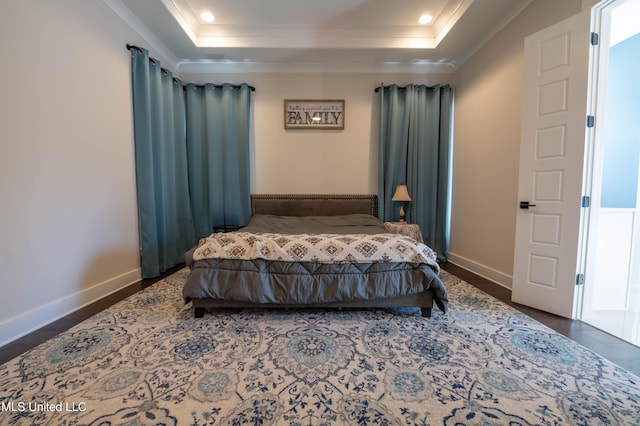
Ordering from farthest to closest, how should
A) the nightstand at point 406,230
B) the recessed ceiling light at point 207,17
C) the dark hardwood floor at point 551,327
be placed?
the nightstand at point 406,230
the recessed ceiling light at point 207,17
the dark hardwood floor at point 551,327

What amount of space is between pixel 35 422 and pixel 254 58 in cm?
424

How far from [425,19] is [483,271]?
340 cm

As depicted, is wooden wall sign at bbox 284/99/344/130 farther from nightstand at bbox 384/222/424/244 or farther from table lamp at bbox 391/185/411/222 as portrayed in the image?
nightstand at bbox 384/222/424/244

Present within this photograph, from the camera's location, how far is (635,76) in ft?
9.27

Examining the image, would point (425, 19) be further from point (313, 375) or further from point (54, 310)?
point (54, 310)

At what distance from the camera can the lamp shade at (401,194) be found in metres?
3.74

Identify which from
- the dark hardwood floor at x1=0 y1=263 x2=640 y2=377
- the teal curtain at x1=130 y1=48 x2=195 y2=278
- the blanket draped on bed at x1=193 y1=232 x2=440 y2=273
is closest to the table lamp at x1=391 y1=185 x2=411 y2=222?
the dark hardwood floor at x1=0 y1=263 x2=640 y2=377

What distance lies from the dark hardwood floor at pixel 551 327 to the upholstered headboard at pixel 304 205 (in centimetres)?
198

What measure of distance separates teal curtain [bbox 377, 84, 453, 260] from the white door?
1.47 meters

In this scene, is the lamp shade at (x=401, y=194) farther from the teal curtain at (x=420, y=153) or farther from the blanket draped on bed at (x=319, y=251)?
the blanket draped on bed at (x=319, y=251)

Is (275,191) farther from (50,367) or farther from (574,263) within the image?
(574,263)

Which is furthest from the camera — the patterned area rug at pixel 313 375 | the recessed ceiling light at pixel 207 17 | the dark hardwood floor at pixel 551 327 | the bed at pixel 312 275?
the recessed ceiling light at pixel 207 17

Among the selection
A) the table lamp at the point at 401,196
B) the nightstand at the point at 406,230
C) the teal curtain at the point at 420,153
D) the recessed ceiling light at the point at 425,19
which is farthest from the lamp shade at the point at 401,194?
the recessed ceiling light at the point at 425,19

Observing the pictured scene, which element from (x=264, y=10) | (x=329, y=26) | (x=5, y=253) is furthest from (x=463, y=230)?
(x=5, y=253)
